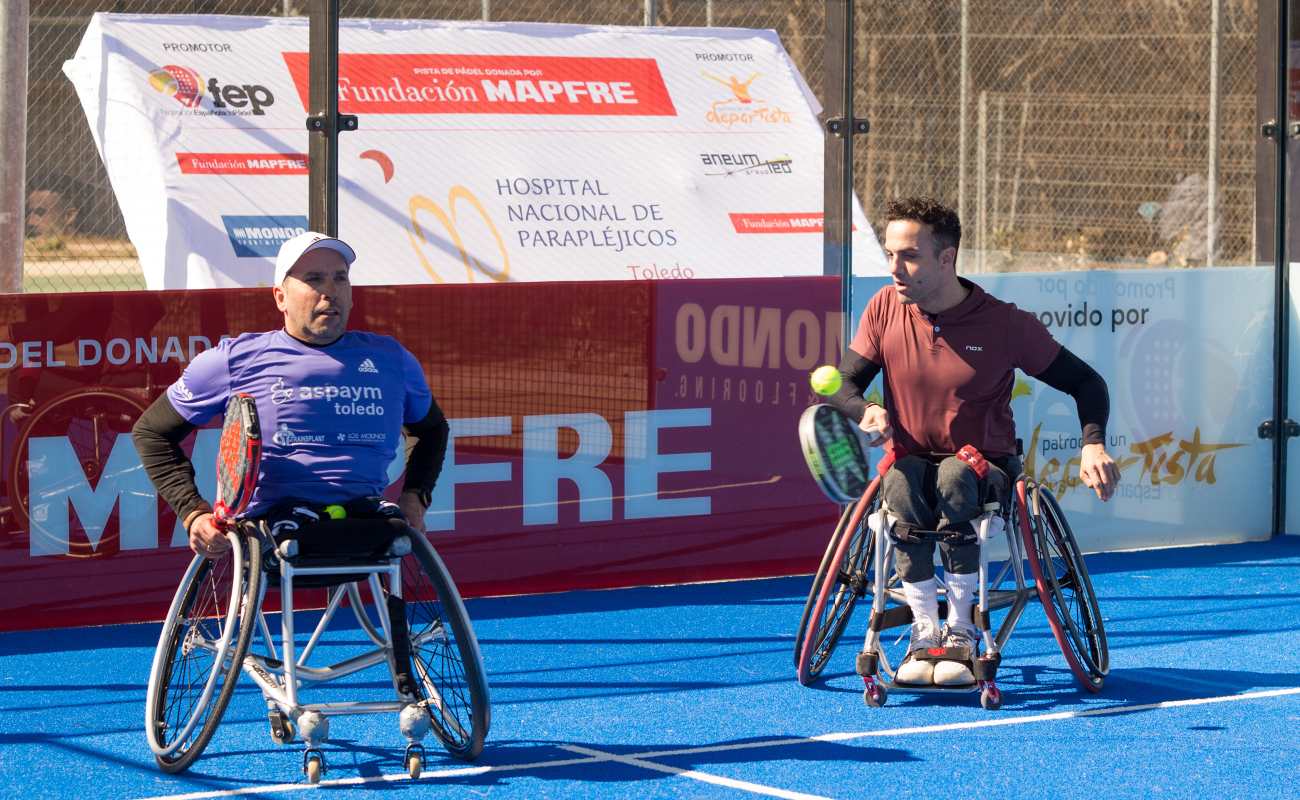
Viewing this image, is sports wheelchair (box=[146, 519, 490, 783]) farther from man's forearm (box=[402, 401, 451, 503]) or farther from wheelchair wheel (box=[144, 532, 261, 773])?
man's forearm (box=[402, 401, 451, 503])

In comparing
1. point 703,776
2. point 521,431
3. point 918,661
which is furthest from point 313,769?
point 521,431

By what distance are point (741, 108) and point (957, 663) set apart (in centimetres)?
955

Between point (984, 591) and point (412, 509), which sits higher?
point (412, 509)

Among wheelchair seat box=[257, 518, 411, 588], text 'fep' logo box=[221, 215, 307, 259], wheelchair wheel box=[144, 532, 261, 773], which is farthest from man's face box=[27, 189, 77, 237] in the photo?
wheelchair seat box=[257, 518, 411, 588]

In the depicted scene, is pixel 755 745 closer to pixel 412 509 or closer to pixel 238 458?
pixel 412 509

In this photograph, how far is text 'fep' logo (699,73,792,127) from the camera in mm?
15625

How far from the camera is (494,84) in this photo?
15.0 meters

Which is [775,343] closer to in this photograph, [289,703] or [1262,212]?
[1262,212]

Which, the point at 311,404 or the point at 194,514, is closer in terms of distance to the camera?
the point at 194,514

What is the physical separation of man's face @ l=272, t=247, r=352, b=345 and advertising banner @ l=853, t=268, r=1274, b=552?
4.31 m

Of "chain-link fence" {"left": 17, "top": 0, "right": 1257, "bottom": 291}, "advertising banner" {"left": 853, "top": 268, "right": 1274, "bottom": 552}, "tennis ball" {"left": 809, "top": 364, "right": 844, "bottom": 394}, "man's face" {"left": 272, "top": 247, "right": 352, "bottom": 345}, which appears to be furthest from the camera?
"chain-link fence" {"left": 17, "top": 0, "right": 1257, "bottom": 291}

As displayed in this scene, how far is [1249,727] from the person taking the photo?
6.46 metres

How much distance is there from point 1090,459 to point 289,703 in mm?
2567

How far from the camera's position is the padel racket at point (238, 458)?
548 cm
